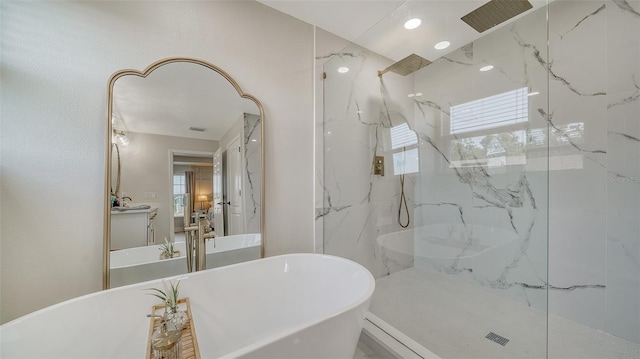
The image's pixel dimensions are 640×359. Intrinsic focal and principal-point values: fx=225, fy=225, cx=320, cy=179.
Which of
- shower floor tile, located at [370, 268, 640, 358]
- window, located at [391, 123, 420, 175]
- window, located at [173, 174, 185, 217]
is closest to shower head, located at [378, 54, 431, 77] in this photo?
window, located at [391, 123, 420, 175]

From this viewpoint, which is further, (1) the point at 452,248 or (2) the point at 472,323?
(1) the point at 452,248

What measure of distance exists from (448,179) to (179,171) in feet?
7.58

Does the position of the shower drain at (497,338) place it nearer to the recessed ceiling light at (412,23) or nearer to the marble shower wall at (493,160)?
the marble shower wall at (493,160)

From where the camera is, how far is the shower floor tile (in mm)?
1433

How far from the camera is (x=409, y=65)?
6.98ft

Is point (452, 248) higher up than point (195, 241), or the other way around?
point (195, 241)

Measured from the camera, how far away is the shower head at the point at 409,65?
82.0 inches

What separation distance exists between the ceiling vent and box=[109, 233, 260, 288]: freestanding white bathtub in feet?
8.09

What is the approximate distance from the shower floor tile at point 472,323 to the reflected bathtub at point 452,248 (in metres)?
0.13

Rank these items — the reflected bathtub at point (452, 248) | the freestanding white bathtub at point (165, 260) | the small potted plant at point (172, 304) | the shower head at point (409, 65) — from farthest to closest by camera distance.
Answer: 1. the shower head at point (409, 65)
2. the reflected bathtub at point (452, 248)
3. the freestanding white bathtub at point (165, 260)
4. the small potted plant at point (172, 304)

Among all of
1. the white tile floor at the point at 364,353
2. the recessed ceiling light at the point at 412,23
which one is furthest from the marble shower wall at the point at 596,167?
the white tile floor at the point at 364,353

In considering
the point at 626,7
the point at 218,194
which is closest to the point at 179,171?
the point at 218,194

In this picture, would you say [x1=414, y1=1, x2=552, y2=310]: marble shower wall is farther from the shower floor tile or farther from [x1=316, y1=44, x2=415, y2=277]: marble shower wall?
[x1=316, y1=44, x2=415, y2=277]: marble shower wall

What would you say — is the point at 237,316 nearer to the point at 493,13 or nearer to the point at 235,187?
the point at 235,187
